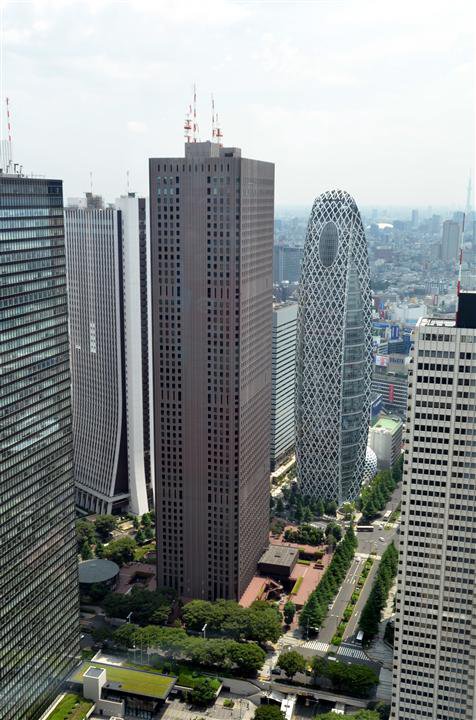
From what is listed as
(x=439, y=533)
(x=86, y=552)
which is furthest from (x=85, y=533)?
(x=439, y=533)

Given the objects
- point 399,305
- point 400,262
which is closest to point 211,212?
point 399,305

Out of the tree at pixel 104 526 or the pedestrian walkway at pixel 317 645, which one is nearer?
the pedestrian walkway at pixel 317 645

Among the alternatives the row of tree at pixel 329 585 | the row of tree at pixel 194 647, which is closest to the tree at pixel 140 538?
the row of tree at pixel 194 647

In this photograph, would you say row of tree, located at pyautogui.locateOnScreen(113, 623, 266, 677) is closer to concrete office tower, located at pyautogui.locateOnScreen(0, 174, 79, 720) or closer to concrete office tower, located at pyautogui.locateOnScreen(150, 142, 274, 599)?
concrete office tower, located at pyautogui.locateOnScreen(0, 174, 79, 720)

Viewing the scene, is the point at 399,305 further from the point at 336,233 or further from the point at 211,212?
the point at 211,212

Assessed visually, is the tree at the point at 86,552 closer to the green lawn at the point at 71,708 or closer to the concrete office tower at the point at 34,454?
the concrete office tower at the point at 34,454

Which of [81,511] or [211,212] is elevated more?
[211,212]

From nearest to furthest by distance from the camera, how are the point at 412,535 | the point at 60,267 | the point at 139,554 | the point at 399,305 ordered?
the point at 412,535 → the point at 60,267 → the point at 139,554 → the point at 399,305
